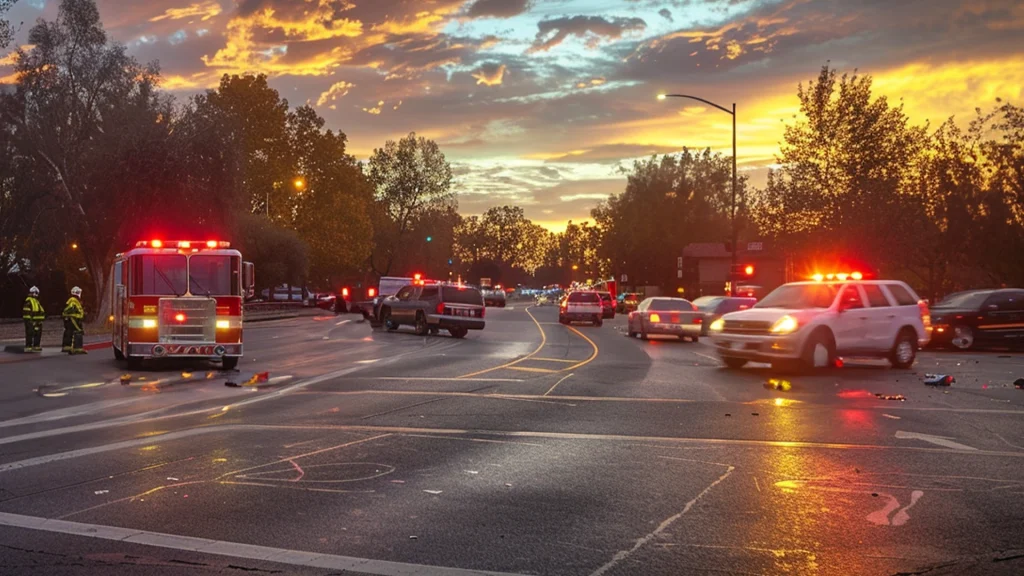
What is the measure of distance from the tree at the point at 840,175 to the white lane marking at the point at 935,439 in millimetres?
38104

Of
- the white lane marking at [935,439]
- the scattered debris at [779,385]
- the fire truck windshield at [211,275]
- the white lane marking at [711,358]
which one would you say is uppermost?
the fire truck windshield at [211,275]

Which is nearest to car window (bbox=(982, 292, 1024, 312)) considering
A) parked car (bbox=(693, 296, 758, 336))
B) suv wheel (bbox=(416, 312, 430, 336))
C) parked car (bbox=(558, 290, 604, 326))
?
parked car (bbox=(693, 296, 758, 336))

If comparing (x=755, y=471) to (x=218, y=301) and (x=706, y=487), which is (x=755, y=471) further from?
(x=218, y=301)

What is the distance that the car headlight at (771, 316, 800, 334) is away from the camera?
1778 cm

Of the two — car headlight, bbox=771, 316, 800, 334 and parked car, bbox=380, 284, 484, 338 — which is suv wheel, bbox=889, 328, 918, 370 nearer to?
car headlight, bbox=771, 316, 800, 334

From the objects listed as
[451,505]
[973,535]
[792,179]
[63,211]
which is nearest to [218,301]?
[451,505]

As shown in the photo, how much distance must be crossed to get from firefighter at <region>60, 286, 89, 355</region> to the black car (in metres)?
23.4

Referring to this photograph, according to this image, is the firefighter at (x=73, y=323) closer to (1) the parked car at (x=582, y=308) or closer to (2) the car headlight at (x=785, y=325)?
(2) the car headlight at (x=785, y=325)

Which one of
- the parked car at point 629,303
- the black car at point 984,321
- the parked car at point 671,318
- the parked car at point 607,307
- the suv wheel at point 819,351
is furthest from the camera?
the parked car at point 629,303

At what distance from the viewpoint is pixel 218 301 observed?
1897 cm

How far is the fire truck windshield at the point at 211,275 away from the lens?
18.9 meters

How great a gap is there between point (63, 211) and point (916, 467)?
41.3 m

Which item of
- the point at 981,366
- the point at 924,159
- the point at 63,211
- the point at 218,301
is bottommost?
the point at 981,366

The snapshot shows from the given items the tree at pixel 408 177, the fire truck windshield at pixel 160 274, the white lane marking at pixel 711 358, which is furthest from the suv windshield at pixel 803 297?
the tree at pixel 408 177
